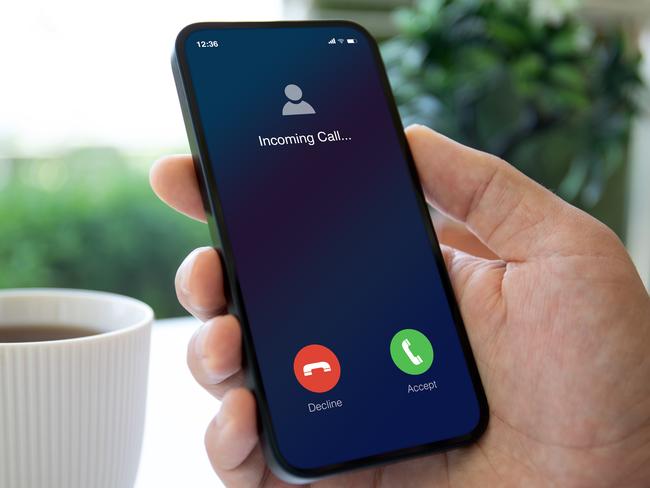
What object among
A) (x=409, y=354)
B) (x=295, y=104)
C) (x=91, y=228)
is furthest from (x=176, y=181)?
(x=91, y=228)

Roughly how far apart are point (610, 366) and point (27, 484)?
0.39 meters

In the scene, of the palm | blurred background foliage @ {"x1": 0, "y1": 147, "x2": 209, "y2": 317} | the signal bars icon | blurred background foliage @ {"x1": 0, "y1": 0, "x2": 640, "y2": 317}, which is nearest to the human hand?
the palm

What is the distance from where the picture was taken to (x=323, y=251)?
0.51 metres

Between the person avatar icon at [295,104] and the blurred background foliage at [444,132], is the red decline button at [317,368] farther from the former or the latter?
the blurred background foliage at [444,132]

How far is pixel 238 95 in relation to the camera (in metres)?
0.53

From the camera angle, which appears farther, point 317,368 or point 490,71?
point 490,71

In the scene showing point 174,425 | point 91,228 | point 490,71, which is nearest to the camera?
point 174,425

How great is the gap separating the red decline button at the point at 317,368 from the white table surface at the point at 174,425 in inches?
6.3

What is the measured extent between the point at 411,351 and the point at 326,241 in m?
0.10

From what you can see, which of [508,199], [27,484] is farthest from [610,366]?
[27,484]

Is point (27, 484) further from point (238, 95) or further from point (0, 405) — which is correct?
point (238, 95)

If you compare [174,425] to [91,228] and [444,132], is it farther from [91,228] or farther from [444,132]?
[91,228]

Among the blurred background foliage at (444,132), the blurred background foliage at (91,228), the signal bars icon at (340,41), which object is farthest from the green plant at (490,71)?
the blurred background foliage at (91,228)

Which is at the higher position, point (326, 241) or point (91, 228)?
point (326, 241)
